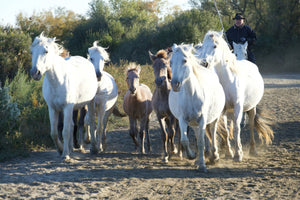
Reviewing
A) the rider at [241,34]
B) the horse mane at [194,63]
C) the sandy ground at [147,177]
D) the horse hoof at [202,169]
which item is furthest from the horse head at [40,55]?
the rider at [241,34]

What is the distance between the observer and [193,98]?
534 cm

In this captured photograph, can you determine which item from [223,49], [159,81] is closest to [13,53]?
[159,81]

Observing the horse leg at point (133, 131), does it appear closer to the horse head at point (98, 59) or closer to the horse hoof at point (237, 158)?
the horse head at point (98, 59)

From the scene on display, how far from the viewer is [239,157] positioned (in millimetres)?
6207

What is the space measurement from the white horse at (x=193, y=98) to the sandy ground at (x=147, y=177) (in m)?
0.58

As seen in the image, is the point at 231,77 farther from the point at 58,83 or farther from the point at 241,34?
the point at 58,83

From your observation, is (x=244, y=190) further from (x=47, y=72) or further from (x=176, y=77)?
(x=47, y=72)

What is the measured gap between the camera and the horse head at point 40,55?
5434mm

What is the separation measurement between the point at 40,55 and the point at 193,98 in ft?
8.22

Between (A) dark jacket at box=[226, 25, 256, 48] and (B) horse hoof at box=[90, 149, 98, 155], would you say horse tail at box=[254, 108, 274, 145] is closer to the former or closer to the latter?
(A) dark jacket at box=[226, 25, 256, 48]

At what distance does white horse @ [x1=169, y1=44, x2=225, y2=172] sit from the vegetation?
3122mm

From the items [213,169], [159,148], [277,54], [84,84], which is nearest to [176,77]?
[213,169]

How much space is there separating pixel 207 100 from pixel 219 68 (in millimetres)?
1144

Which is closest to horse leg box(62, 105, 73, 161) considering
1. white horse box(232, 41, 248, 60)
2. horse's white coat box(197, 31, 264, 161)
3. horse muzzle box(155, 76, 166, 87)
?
horse muzzle box(155, 76, 166, 87)
